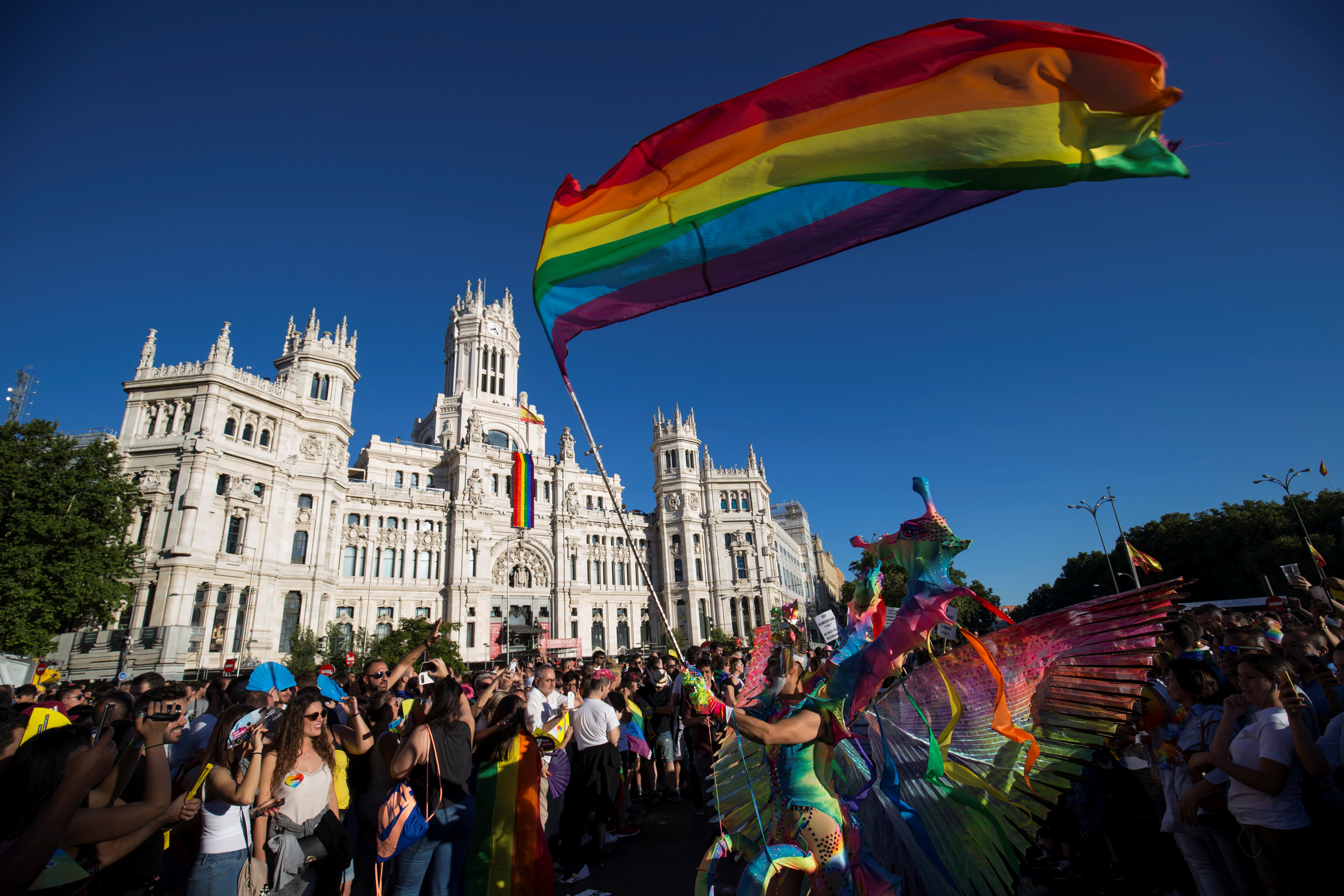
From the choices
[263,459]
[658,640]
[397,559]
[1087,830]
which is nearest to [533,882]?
[1087,830]

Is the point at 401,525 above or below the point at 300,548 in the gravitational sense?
above

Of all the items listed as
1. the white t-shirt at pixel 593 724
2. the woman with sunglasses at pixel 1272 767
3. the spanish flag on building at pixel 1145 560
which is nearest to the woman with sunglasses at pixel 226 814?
the white t-shirt at pixel 593 724

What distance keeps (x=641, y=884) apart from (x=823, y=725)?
3742 millimetres

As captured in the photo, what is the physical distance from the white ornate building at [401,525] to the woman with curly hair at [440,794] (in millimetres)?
29214

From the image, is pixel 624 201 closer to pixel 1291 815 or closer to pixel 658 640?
pixel 1291 815

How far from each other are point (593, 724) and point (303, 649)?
105 ft

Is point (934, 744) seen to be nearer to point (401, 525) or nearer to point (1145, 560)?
point (1145, 560)

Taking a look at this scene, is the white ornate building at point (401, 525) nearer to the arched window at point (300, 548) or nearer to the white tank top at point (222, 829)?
the arched window at point (300, 548)

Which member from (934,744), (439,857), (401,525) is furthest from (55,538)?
(934,744)

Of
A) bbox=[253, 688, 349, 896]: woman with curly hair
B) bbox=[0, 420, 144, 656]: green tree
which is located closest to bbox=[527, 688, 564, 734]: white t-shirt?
bbox=[253, 688, 349, 896]: woman with curly hair

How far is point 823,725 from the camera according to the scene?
3.64m

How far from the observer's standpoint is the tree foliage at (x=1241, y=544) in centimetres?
3244

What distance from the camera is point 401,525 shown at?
1779 inches

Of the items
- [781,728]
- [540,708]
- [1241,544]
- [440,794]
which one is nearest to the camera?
[781,728]
